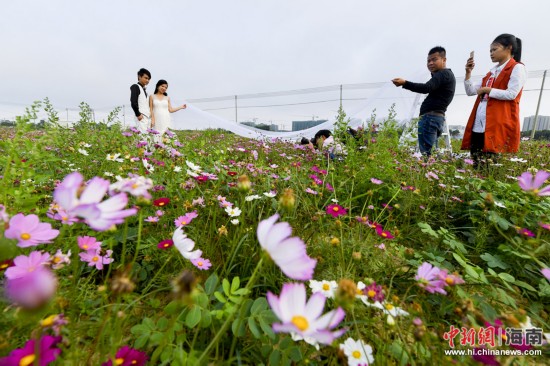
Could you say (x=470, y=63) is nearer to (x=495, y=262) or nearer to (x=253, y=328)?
(x=495, y=262)

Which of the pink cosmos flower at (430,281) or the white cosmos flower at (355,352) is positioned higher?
the pink cosmos flower at (430,281)

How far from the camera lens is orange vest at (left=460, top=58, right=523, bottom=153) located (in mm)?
2150

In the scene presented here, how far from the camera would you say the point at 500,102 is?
2.16 m

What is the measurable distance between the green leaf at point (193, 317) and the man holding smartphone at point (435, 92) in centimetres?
243

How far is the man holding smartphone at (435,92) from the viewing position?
7.92 ft

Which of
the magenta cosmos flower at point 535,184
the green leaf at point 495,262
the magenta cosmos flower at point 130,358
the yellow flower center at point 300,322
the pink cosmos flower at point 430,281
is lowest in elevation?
the green leaf at point 495,262

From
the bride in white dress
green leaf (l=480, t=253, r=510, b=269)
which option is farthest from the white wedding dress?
green leaf (l=480, t=253, r=510, b=269)

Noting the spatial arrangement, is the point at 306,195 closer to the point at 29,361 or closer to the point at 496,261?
the point at 496,261

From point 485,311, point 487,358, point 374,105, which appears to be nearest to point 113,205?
point 487,358

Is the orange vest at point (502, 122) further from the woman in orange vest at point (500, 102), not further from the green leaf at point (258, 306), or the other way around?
the green leaf at point (258, 306)

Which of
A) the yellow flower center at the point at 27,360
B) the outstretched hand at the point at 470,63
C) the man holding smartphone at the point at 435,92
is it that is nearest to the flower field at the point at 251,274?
the yellow flower center at the point at 27,360

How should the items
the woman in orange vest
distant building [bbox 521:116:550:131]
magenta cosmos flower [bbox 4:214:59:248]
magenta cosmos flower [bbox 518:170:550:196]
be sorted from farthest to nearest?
distant building [bbox 521:116:550:131] → the woman in orange vest → magenta cosmos flower [bbox 518:170:550:196] → magenta cosmos flower [bbox 4:214:59:248]

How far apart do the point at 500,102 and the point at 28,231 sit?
289 centimetres

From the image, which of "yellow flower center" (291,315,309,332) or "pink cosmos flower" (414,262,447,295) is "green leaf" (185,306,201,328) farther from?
"pink cosmos flower" (414,262,447,295)
